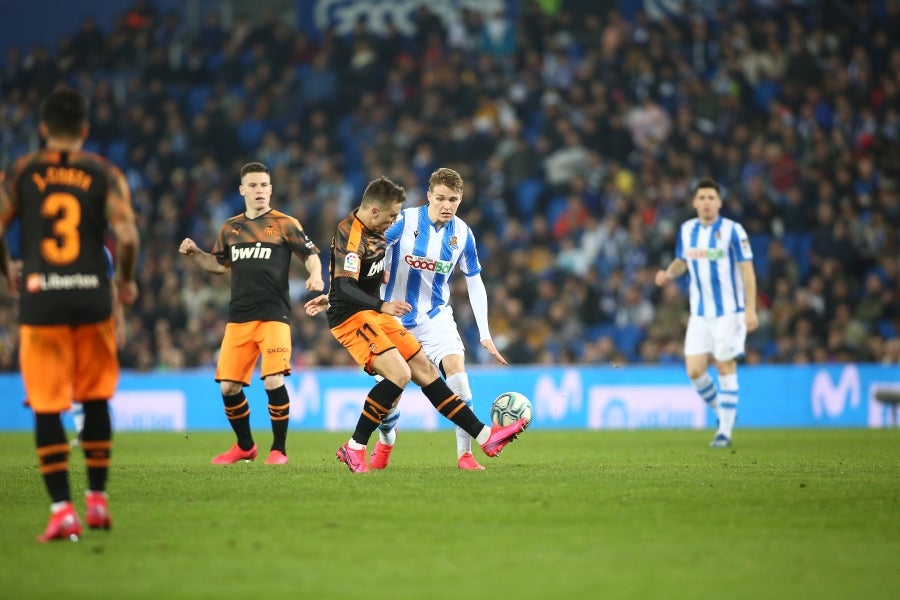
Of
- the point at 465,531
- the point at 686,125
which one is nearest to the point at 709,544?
the point at 465,531

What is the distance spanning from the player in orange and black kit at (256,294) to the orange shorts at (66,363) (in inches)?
165

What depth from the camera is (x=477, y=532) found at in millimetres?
6086

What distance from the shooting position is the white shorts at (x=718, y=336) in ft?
43.0

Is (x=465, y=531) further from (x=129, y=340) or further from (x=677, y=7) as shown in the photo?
(x=677, y=7)

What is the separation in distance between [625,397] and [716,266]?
5302 millimetres

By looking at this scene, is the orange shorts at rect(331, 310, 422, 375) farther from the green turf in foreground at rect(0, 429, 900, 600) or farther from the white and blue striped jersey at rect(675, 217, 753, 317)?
the white and blue striped jersey at rect(675, 217, 753, 317)

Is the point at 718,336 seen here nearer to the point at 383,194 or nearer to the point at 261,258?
the point at 261,258

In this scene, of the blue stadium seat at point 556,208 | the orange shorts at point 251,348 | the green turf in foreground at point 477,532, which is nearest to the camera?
the green turf in foreground at point 477,532

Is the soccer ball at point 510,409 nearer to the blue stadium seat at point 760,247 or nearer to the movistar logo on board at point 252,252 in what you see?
the movistar logo on board at point 252,252

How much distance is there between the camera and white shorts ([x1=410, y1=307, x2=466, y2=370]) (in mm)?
9695

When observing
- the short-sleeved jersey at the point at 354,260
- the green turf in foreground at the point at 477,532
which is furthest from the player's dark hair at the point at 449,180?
the green turf in foreground at the point at 477,532

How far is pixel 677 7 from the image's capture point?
2458cm

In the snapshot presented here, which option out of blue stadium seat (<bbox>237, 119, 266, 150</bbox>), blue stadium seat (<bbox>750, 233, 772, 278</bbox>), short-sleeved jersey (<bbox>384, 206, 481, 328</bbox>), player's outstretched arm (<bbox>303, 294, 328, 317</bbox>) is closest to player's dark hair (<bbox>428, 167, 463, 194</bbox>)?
short-sleeved jersey (<bbox>384, 206, 481, 328</bbox>)

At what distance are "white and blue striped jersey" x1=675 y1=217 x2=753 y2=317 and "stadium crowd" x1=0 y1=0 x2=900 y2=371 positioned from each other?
19.7 feet
